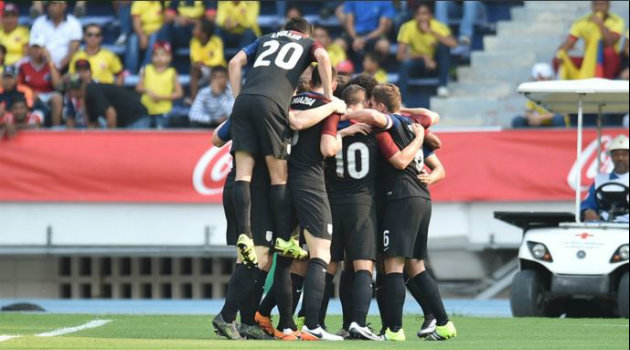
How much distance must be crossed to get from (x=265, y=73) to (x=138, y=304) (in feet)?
27.7

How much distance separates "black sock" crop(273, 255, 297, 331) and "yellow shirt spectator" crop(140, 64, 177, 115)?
34.4 ft

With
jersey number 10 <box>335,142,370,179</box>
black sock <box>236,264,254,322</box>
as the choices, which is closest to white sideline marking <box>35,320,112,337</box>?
black sock <box>236,264,254,322</box>

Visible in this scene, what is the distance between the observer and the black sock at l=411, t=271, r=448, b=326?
11984mm

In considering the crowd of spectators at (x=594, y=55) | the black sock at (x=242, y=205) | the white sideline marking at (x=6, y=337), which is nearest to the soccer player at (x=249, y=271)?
the black sock at (x=242, y=205)

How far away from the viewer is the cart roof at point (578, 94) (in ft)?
53.9

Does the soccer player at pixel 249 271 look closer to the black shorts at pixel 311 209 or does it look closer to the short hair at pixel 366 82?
the black shorts at pixel 311 209

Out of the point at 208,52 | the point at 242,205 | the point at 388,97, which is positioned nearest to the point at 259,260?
the point at 242,205

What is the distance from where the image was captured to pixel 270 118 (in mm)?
11336

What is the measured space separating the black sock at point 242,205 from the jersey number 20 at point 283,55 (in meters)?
0.91

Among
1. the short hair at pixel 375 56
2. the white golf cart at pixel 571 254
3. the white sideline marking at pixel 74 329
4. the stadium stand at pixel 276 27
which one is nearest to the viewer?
the white sideline marking at pixel 74 329

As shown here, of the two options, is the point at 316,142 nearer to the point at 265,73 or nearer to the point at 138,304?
the point at 265,73

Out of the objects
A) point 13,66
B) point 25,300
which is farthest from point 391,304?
point 13,66

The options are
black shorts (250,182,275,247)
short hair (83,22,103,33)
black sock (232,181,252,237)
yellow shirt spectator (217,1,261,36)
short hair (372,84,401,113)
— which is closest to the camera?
black sock (232,181,252,237)

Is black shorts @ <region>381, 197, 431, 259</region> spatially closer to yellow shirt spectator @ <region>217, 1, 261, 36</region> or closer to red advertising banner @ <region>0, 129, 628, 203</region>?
red advertising banner @ <region>0, 129, 628, 203</region>
